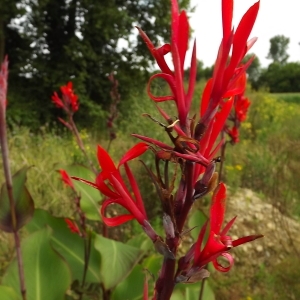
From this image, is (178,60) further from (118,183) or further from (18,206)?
(18,206)

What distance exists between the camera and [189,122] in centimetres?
Result: 45

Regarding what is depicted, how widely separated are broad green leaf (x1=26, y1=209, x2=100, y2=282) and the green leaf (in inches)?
18.3

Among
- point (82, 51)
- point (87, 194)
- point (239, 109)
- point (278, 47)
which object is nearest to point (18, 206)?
point (87, 194)

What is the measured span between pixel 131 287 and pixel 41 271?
0.30m

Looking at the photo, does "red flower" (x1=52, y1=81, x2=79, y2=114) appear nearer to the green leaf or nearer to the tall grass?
the green leaf

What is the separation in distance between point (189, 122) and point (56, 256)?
0.88 meters

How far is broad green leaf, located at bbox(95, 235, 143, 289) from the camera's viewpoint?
3.90ft

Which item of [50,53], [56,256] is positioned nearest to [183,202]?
[56,256]

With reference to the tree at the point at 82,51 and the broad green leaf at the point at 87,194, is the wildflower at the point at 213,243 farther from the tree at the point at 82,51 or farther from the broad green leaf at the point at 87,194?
the tree at the point at 82,51

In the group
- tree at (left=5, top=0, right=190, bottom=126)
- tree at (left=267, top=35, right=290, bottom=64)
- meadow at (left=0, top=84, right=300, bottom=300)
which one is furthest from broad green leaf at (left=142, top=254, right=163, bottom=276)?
tree at (left=267, top=35, right=290, bottom=64)

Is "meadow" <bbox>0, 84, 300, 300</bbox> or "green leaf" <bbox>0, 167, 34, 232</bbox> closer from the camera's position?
"green leaf" <bbox>0, 167, 34, 232</bbox>

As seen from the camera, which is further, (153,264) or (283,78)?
(283,78)

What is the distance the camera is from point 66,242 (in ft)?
4.97

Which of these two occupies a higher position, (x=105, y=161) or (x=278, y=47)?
(x=105, y=161)
